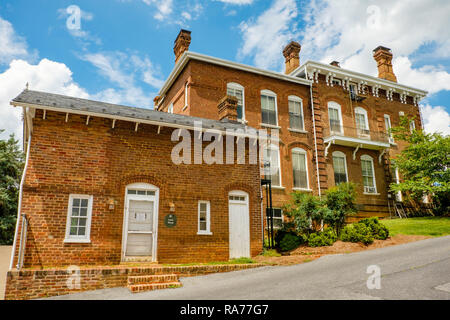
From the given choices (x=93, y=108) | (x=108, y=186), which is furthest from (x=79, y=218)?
(x=93, y=108)

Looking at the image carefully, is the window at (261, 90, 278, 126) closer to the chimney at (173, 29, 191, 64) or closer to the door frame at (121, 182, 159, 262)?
the chimney at (173, 29, 191, 64)

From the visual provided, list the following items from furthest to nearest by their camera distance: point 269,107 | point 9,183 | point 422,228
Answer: point 9,183
point 269,107
point 422,228

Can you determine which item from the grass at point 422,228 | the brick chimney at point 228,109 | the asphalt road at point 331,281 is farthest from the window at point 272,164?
the asphalt road at point 331,281

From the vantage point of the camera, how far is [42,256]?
9.68 m

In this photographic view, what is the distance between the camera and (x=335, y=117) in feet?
75.6

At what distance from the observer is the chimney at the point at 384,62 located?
26.8 metres

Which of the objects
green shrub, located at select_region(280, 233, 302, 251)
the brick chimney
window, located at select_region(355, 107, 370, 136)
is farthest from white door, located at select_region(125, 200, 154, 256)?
window, located at select_region(355, 107, 370, 136)

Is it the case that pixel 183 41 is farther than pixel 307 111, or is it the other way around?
pixel 307 111

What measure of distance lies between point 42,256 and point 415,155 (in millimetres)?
21202

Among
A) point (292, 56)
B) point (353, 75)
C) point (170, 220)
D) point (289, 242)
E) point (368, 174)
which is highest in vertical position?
point (292, 56)

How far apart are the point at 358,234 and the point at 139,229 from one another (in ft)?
30.1

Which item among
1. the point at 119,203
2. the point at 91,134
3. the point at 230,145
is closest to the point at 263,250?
Result: the point at 230,145

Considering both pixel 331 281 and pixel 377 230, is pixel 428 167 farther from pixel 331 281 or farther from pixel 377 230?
pixel 331 281

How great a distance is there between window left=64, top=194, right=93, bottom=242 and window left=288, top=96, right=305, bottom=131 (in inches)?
550
